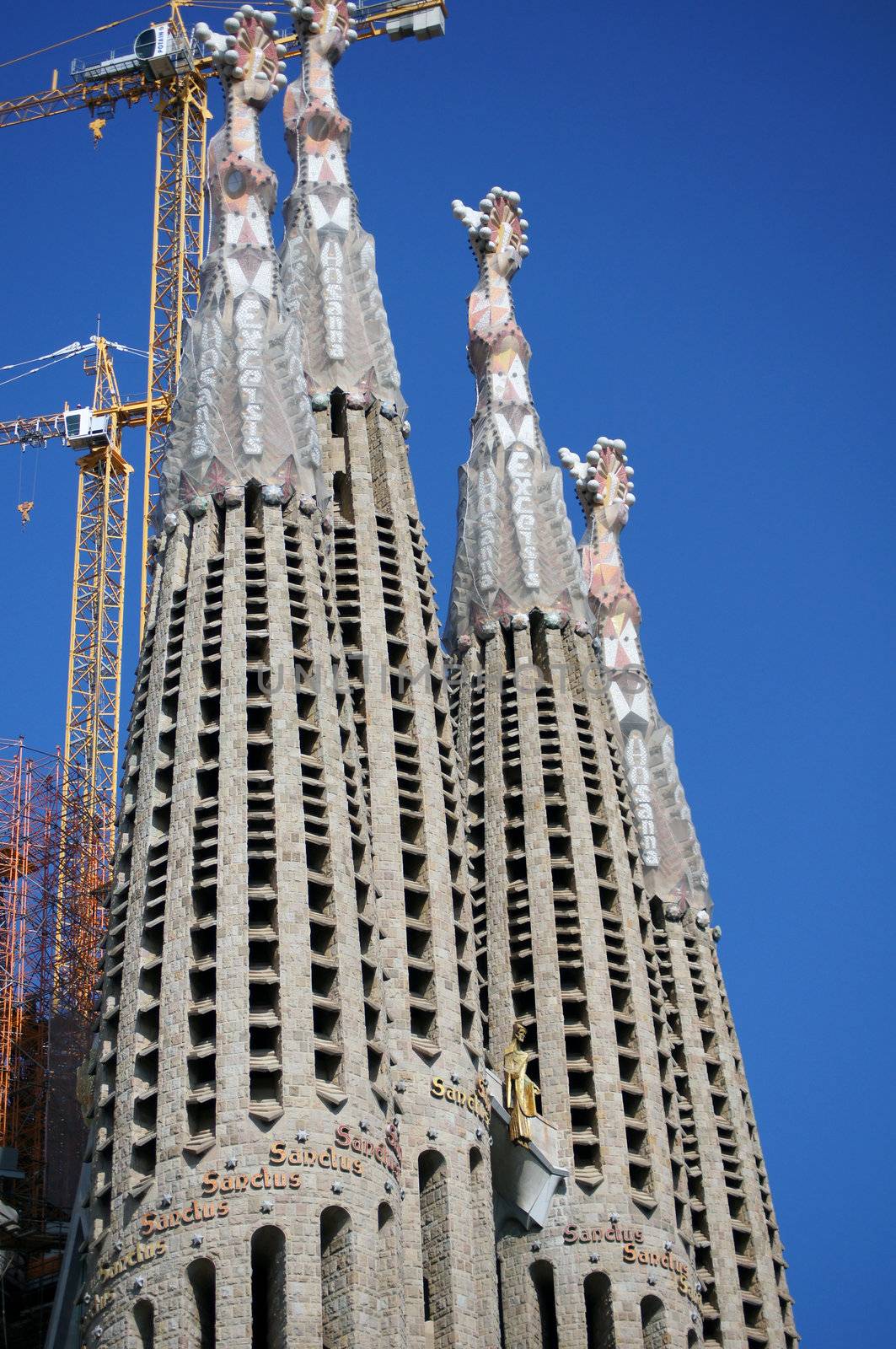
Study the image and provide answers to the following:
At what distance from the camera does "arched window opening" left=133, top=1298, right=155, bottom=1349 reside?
51.0 metres

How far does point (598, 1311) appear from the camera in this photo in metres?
61.6

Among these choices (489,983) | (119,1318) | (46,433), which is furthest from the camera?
(46,433)

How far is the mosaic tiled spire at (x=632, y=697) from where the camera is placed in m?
75.7

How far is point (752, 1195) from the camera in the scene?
70.9m

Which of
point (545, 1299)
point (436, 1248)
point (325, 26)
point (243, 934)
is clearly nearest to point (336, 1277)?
point (436, 1248)

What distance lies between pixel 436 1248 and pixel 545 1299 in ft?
19.7

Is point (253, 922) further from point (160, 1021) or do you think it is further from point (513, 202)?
point (513, 202)

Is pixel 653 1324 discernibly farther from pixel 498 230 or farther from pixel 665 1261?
pixel 498 230

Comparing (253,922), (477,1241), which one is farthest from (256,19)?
(477,1241)

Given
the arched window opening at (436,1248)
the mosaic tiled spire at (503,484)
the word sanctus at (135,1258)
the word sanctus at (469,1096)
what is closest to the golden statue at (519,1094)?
the word sanctus at (469,1096)

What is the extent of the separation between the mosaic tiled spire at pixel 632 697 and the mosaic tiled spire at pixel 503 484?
3818 millimetres

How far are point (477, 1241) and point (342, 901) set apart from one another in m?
7.70

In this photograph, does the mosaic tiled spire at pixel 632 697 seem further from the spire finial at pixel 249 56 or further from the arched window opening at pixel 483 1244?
the arched window opening at pixel 483 1244

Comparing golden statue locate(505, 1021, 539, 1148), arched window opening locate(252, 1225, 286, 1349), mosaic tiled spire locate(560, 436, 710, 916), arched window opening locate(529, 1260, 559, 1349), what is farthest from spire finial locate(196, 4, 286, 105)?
arched window opening locate(252, 1225, 286, 1349)
